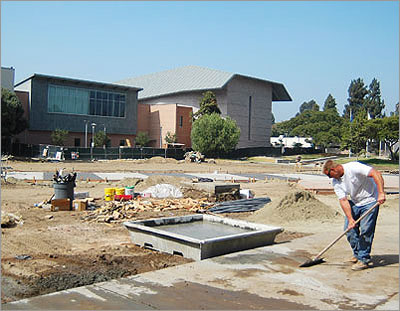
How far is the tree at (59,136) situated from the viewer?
57.3 metres

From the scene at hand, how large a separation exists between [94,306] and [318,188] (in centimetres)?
1655

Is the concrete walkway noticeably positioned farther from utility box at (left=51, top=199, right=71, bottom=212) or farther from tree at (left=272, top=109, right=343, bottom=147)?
tree at (left=272, top=109, right=343, bottom=147)

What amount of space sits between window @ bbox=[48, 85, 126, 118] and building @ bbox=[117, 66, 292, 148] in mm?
9052

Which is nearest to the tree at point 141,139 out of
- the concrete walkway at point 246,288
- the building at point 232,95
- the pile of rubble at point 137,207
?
the building at point 232,95

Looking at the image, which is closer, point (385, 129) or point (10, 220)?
point (10, 220)

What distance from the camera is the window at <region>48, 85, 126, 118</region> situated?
60.6m

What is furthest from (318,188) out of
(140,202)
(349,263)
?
(349,263)

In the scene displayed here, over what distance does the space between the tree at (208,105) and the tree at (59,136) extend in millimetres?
21439

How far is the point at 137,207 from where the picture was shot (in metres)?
14.8

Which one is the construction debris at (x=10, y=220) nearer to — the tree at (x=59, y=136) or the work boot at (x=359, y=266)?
the work boot at (x=359, y=266)

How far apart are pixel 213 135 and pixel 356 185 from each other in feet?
190

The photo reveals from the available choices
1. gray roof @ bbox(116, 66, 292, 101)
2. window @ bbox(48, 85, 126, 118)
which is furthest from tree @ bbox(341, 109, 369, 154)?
window @ bbox(48, 85, 126, 118)

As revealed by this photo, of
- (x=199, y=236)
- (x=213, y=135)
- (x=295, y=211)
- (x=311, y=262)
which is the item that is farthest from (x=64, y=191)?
(x=213, y=135)

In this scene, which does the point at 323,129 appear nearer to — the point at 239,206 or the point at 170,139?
the point at 170,139
